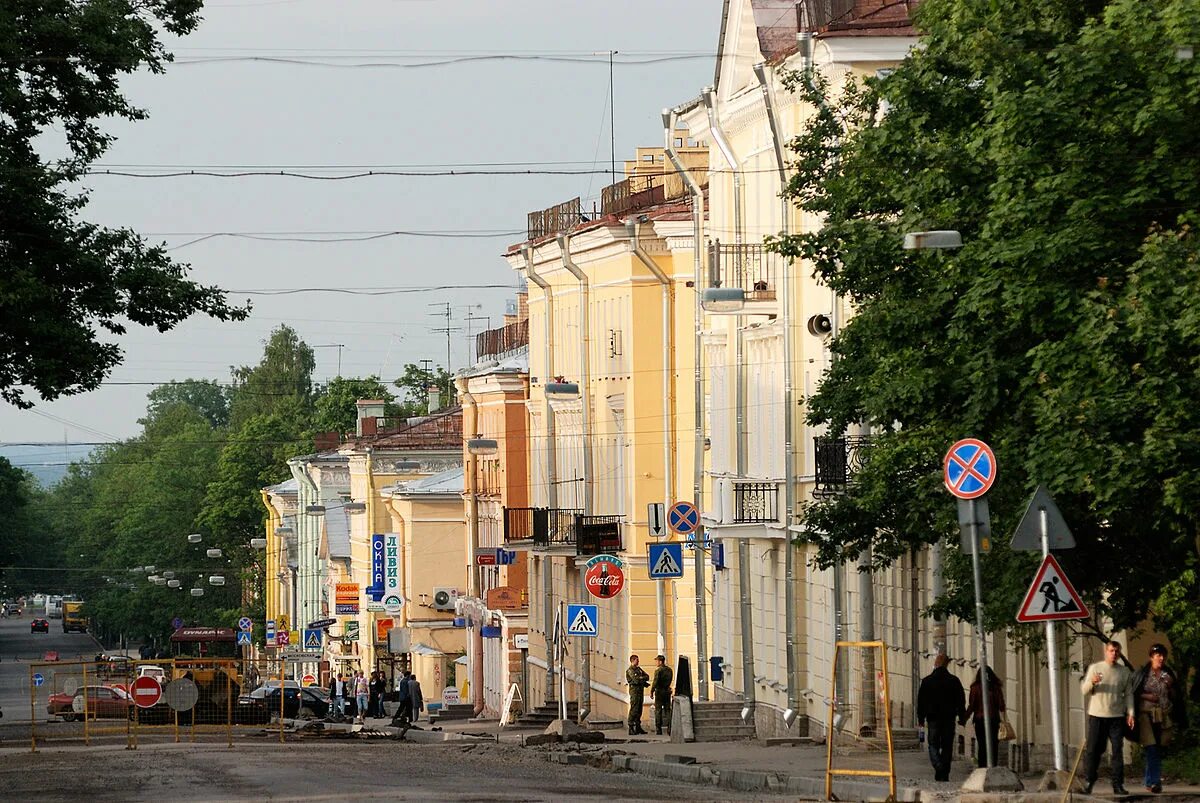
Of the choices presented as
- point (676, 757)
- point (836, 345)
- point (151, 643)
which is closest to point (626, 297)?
point (676, 757)

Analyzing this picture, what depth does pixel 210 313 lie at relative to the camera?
1061 inches

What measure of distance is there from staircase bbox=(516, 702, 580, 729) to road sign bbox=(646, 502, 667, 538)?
5.24 meters

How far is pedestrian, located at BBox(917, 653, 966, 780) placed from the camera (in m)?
23.1

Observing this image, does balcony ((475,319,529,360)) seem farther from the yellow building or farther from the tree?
the tree

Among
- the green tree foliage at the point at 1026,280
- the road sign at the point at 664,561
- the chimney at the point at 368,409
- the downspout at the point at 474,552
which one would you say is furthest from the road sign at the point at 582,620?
the chimney at the point at 368,409

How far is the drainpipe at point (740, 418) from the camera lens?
37406 mm

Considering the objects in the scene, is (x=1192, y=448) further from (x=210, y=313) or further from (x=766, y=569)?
(x=766, y=569)

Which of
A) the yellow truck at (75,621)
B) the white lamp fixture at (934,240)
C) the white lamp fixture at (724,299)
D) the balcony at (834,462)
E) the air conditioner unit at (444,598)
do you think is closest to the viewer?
the white lamp fixture at (934,240)

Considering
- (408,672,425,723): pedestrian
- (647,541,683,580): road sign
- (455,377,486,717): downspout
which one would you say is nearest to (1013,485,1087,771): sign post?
(647,541,683,580): road sign

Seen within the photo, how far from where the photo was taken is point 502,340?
71188 millimetres

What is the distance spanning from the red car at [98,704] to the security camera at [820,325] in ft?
56.9

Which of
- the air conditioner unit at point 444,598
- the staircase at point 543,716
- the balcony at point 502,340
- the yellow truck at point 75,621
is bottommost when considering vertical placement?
the staircase at point 543,716

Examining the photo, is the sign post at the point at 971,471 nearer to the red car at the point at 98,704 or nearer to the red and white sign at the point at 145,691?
the red and white sign at the point at 145,691

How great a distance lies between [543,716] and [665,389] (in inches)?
307
